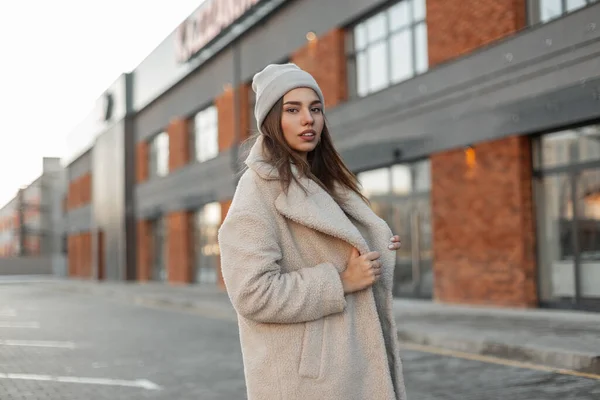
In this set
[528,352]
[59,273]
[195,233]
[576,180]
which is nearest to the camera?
[528,352]

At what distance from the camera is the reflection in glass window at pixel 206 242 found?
2947 centimetres

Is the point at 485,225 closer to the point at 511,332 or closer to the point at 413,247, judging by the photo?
the point at 413,247

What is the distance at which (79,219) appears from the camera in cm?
5138

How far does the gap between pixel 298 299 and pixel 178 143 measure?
31.3 meters

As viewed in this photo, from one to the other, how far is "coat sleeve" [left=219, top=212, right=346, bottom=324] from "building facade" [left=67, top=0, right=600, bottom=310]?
11.4 meters

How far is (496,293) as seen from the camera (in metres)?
15.0

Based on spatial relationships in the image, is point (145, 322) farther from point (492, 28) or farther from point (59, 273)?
point (59, 273)

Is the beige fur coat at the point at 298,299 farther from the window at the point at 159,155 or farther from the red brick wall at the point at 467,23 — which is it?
the window at the point at 159,155

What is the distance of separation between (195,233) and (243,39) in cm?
857

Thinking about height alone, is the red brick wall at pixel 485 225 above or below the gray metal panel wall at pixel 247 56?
below

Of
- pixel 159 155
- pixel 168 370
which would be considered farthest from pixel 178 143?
pixel 168 370

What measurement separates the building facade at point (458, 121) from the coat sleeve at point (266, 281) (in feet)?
37.5

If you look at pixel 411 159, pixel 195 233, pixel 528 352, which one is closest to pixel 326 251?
pixel 528 352

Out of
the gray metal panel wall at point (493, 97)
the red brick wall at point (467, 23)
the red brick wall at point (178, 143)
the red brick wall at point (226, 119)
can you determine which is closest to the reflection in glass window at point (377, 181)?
the gray metal panel wall at point (493, 97)
